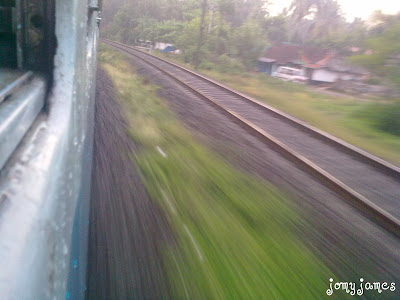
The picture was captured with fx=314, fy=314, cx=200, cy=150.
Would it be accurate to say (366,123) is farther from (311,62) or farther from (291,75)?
(311,62)

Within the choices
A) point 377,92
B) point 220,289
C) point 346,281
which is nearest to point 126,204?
point 220,289

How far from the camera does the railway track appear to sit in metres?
4.02

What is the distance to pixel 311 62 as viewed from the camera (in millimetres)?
32156

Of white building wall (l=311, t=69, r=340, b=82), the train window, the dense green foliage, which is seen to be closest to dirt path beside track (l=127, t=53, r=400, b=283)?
the train window

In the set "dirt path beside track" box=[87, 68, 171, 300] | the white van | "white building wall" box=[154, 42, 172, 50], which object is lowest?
"dirt path beside track" box=[87, 68, 171, 300]

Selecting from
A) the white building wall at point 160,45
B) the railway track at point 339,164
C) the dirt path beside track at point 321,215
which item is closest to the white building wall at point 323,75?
the white building wall at point 160,45

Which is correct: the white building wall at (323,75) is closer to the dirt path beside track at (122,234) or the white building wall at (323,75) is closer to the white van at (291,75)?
the white van at (291,75)

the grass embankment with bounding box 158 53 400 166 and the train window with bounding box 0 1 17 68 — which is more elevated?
the train window with bounding box 0 1 17 68

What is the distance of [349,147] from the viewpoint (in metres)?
6.25

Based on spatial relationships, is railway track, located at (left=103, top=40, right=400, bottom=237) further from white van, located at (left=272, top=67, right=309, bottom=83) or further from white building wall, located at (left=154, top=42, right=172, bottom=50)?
white building wall, located at (left=154, top=42, right=172, bottom=50)

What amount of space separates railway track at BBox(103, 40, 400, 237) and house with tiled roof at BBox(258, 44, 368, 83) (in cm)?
2228

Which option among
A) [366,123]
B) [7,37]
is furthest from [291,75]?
[7,37]

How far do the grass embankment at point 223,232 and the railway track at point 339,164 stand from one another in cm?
106

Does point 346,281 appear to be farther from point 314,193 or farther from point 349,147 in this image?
point 349,147
